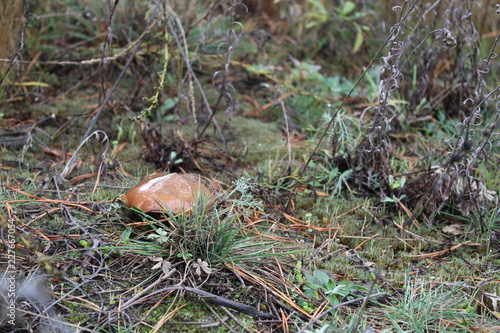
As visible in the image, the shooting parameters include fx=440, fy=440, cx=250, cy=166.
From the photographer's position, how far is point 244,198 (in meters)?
2.42

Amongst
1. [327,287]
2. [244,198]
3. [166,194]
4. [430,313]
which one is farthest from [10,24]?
[430,313]

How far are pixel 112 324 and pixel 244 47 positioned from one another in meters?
3.39

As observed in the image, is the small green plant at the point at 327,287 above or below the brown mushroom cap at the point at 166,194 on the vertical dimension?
below

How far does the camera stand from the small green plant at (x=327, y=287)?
6.08ft

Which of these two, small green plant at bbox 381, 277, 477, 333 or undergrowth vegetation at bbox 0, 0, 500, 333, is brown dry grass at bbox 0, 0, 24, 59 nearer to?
undergrowth vegetation at bbox 0, 0, 500, 333

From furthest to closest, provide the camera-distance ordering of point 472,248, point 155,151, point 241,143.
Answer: point 241,143
point 155,151
point 472,248

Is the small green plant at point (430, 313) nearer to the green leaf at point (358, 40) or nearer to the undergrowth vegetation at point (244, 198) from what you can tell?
the undergrowth vegetation at point (244, 198)

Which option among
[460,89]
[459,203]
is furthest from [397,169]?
[460,89]

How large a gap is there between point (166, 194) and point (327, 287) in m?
0.84

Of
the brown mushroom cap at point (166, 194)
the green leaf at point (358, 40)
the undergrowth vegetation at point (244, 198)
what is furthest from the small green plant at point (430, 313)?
the green leaf at point (358, 40)

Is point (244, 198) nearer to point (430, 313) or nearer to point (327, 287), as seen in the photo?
point (327, 287)

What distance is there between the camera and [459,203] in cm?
248

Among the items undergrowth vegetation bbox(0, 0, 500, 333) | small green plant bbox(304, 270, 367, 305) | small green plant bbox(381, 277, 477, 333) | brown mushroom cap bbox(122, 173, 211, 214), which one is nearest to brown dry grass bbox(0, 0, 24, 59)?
undergrowth vegetation bbox(0, 0, 500, 333)

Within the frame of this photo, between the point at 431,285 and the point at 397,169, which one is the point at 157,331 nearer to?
the point at 431,285
